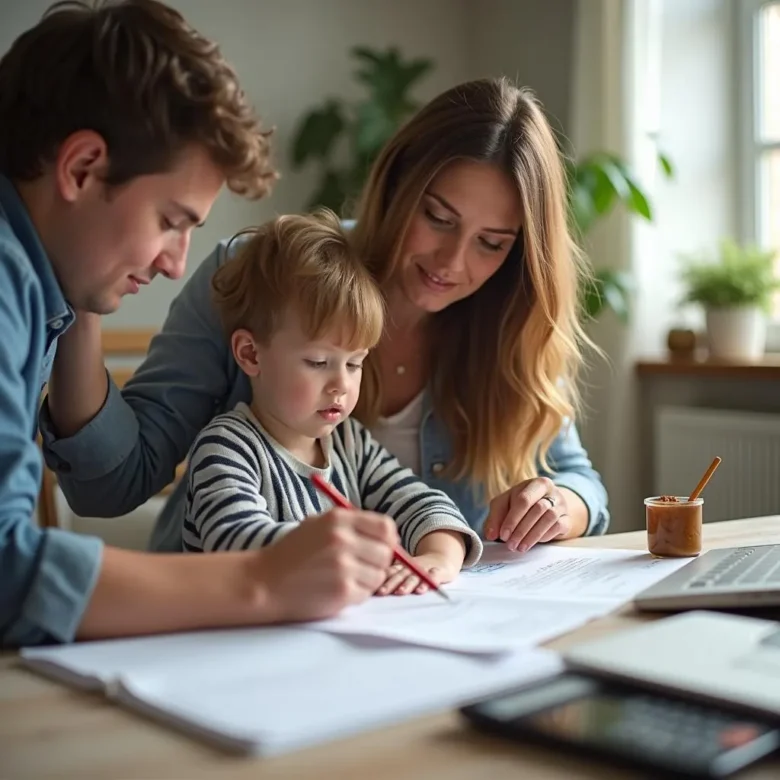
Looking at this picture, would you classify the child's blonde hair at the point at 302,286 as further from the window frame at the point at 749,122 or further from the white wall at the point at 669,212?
the window frame at the point at 749,122

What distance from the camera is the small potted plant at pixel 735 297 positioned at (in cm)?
318

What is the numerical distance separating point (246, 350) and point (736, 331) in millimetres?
2153

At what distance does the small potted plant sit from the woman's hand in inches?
75.0

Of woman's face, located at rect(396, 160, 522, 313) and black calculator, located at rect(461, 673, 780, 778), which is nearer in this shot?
black calculator, located at rect(461, 673, 780, 778)

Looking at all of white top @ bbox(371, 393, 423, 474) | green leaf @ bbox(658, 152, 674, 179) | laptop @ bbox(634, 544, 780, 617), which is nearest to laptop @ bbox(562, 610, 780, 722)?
laptop @ bbox(634, 544, 780, 617)

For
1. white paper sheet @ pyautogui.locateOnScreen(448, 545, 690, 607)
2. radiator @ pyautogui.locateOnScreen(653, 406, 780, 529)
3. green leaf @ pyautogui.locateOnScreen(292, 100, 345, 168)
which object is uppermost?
green leaf @ pyautogui.locateOnScreen(292, 100, 345, 168)

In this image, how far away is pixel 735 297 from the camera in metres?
3.19

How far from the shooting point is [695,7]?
3484 millimetres

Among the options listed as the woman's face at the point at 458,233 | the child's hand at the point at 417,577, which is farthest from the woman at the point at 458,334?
the child's hand at the point at 417,577

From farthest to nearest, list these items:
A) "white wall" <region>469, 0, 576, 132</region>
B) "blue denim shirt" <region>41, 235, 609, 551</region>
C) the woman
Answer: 1. "white wall" <region>469, 0, 576, 132</region>
2. the woman
3. "blue denim shirt" <region>41, 235, 609, 551</region>

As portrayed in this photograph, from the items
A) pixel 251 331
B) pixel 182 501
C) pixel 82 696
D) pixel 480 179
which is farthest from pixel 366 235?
pixel 82 696

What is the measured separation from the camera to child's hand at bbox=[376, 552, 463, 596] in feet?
3.75

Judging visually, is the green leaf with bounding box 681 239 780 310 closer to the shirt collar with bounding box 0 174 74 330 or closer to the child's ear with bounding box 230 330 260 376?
the child's ear with bounding box 230 330 260 376

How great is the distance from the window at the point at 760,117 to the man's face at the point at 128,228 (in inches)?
106
